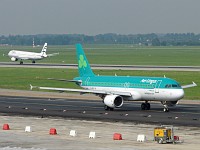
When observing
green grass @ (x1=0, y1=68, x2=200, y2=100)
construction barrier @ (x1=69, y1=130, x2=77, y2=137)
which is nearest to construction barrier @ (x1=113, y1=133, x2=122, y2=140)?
construction barrier @ (x1=69, y1=130, x2=77, y2=137)

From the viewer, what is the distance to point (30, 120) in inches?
2744

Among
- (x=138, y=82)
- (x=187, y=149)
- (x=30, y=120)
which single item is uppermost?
(x=138, y=82)

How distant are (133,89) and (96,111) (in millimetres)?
4969

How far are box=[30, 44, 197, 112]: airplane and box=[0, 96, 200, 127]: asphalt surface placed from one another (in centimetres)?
125

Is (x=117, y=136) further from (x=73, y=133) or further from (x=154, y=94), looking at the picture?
(x=154, y=94)

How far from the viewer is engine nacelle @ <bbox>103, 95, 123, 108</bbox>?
79438 mm

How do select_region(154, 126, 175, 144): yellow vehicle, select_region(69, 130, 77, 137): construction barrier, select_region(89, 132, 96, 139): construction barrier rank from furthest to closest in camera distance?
select_region(69, 130, 77, 137): construction barrier, select_region(89, 132, 96, 139): construction barrier, select_region(154, 126, 175, 144): yellow vehicle

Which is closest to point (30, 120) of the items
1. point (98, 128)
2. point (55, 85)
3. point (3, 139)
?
point (98, 128)

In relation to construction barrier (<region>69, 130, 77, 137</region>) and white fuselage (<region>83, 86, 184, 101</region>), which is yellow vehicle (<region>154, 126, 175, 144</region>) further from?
white fuselage (<region>83, 86, 184, 101</region>)

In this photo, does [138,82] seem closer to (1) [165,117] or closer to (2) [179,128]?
(1) [165,117]

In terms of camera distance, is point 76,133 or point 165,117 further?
point 165,117

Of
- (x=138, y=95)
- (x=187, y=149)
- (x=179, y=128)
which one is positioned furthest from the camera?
(x=138, y=95)

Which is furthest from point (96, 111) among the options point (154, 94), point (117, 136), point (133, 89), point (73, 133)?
point (117, 136)

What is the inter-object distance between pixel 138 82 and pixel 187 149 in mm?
32533
